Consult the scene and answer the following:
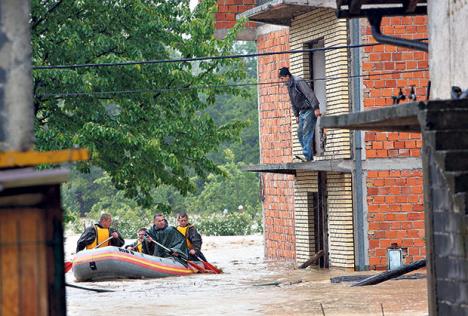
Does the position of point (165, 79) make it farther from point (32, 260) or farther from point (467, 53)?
point (32, 260)

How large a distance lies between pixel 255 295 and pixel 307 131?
5.36 m

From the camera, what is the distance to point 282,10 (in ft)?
103

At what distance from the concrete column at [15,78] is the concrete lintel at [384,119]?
391 centimetres

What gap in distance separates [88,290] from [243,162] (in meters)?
51.0

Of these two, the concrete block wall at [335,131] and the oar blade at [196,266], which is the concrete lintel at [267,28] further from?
the oar blade at [196,266]

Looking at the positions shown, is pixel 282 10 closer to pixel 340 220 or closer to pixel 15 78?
pixel 340 220

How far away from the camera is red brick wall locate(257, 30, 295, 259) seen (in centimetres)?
3422

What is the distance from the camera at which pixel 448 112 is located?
41.1 feet

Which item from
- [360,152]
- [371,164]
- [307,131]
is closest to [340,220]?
[371,164]

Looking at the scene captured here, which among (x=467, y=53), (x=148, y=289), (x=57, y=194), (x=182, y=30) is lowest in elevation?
(x=148, y=289)

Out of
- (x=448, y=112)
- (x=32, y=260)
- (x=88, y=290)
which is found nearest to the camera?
(x=32, y=260)

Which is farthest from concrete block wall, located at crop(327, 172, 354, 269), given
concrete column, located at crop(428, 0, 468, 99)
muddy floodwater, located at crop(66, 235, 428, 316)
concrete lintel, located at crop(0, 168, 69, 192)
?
concrete lintel, located at crop(0, 168, 69, 192)

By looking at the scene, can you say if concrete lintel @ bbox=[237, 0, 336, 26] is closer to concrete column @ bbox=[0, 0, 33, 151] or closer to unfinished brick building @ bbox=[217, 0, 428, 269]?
unfinished brick building @ bbox=[217, 0, 428, 269]

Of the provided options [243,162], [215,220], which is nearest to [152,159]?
[215,220]
